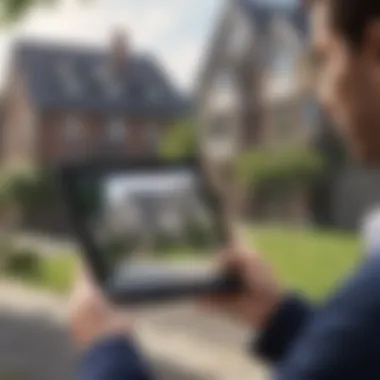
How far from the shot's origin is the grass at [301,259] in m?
1.96

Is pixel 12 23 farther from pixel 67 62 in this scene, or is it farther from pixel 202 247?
pixel 202 247

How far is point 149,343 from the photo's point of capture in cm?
194

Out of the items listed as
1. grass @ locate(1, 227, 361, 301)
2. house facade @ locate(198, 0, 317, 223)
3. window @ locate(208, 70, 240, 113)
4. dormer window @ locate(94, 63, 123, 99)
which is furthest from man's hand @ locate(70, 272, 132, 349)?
window @ locate(208, 70, 240, 113)

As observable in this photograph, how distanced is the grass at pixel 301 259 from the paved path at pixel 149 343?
2.3 inches

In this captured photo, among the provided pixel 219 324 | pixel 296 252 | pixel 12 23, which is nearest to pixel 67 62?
pixel 12 23

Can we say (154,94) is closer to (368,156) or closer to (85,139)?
(85,139)

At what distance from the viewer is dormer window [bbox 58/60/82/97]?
1.56 meters

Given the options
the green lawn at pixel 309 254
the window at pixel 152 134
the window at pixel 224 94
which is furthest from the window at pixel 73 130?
the window at pixel 224 94

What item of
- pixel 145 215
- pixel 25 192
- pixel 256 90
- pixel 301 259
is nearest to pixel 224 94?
pixel 256 90

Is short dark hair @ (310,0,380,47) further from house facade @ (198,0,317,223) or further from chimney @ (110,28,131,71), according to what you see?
house facade @ (198,0,317,223)

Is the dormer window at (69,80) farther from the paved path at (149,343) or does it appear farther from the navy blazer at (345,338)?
the navy blazer at (345,338)

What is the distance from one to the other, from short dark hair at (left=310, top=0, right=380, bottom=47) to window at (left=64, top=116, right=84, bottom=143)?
1.14m

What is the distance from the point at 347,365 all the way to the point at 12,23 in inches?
52.8

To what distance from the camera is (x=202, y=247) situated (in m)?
0.61
